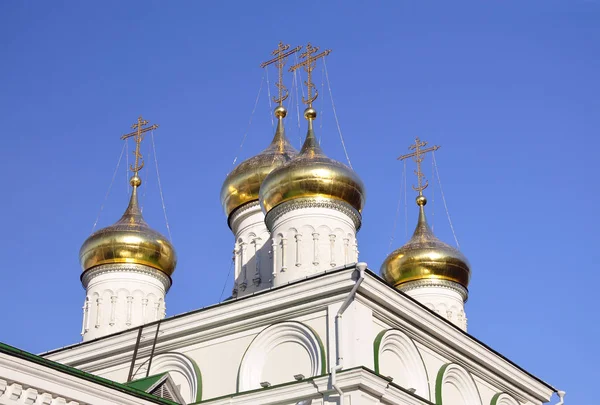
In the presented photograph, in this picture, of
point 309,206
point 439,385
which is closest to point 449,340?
point 439,385

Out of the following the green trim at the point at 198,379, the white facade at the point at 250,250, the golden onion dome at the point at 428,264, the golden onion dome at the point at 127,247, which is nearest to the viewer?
the green trim at the point at 198,379

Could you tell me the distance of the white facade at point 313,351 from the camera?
514 inches

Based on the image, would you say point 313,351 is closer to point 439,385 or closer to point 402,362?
point 402,362

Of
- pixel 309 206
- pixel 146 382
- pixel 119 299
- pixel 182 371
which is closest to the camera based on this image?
pixel 146 382

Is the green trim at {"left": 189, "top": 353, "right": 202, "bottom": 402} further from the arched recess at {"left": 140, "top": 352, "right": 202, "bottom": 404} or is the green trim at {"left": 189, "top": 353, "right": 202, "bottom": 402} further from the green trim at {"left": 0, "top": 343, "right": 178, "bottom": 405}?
the green trim at {"left": 0, "top": 343, "right": 178, "bottom": 405}

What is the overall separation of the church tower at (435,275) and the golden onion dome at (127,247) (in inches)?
188

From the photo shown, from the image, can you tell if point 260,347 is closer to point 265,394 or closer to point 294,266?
point 265,394

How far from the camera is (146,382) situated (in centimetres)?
1391

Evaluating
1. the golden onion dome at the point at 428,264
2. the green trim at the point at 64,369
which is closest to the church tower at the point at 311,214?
the golden onion dome at the point at 428,264

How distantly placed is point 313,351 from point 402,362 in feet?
4.71

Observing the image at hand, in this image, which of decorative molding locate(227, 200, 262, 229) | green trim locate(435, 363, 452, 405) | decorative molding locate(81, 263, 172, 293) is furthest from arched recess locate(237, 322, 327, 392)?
decorative molding locate(227, 200, 262, 229)

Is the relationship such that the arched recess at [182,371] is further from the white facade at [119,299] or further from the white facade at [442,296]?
the white facade at [442,296]

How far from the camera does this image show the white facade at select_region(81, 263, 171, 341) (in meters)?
18.6

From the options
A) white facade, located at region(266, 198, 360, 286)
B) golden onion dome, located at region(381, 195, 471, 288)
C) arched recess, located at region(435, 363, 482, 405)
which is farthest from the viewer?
golden onion dome, located at region(381, 195, 471, 288)
